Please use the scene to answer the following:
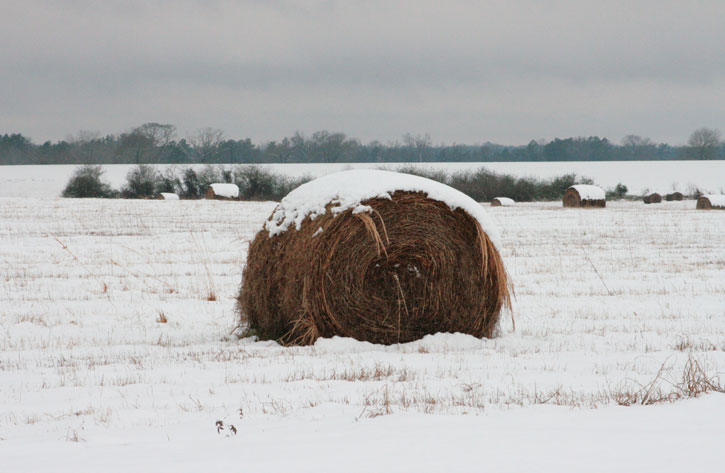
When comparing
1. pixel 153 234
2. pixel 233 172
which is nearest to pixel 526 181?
pixel 233 172

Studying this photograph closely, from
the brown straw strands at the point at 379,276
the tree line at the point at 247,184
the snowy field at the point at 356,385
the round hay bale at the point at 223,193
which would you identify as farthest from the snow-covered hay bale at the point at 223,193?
the brown straw strands at the point at 379,276

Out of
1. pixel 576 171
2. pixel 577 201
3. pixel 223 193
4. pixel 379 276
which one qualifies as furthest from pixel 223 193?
pixel 379 276

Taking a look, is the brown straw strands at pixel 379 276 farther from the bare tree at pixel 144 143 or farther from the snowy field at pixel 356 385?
the bare tree at pixel 144 143

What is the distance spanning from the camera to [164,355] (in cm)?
680

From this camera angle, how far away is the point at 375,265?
7.52 metres

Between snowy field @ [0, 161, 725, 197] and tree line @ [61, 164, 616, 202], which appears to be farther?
snowy field @ [0, 161, 725, 197]

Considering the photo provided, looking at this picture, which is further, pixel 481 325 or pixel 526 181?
pixel 526 181

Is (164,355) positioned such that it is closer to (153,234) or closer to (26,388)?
(26,388)

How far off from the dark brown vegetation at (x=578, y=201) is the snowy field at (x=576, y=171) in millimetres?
17370

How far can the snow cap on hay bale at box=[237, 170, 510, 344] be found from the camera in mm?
7355

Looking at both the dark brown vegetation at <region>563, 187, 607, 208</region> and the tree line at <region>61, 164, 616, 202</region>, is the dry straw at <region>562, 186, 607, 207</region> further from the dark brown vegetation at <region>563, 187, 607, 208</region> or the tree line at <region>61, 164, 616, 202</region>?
the tree line at <region>61, 164, 616, 202</region>

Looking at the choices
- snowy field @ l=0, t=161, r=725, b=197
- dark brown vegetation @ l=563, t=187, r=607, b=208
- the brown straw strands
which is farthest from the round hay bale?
the brown straw strands

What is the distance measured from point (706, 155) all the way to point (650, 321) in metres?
92.2

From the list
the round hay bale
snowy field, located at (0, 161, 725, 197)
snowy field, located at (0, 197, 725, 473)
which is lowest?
snowy field, located at (0, 197, 725, 473)
